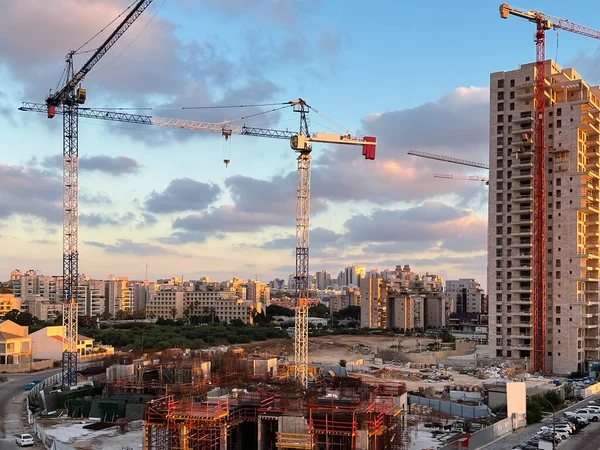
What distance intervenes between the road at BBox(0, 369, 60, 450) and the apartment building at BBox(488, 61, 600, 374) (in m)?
37.2

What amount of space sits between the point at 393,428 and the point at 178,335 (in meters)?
52.7

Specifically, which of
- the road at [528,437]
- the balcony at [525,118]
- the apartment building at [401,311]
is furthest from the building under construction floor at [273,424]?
the apartment building at [401,311]

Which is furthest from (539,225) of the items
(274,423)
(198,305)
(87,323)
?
(198,305)

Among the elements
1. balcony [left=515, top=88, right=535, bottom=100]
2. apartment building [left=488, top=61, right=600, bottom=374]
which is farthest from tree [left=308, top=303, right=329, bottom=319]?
balcony [left=515, top=88, right=535, bottom=100]

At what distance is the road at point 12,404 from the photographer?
27436 millimetres

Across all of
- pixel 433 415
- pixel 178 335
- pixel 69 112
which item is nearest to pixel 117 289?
pixel 178 335

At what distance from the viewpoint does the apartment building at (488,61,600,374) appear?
5334 centimetres

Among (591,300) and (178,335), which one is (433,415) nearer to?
(591,300)

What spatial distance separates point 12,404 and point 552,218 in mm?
42968

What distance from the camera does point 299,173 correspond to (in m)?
46.0

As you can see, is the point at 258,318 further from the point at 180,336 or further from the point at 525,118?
the point at 525,118

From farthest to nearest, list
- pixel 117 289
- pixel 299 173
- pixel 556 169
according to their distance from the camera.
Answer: pixel 117 289, pixel 556 169, pixel 299 173

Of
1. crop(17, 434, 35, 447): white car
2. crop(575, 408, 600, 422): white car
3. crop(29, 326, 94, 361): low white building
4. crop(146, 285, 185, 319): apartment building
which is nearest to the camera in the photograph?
crop(17, 434, 35, 447): white car

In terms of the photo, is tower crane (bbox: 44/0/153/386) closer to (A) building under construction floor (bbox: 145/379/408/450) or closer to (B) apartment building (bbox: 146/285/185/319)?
(A) building under construction floor (bbox: 145/379/408/450)
